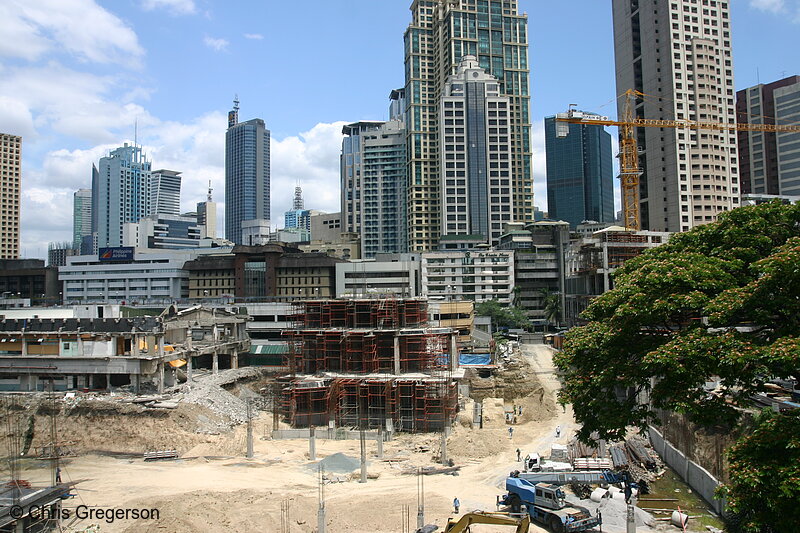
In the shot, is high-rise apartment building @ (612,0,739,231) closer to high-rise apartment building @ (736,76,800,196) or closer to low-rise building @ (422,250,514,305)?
high-rise apartment building @ (736,76,800,196)

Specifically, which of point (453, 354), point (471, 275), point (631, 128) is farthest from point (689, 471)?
point (631, 128)

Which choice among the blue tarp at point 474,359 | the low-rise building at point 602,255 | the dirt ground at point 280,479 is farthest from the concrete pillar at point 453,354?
the low-rise building at point 602,255

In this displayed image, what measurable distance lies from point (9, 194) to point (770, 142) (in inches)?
8346

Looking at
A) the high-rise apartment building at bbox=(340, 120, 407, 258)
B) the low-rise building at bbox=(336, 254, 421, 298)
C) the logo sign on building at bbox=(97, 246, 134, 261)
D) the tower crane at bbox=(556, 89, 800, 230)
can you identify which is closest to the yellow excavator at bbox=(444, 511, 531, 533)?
the low-rise building at bbox=(336, 254, 421, 298)

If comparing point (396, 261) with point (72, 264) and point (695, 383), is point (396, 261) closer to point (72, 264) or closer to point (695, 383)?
point (72, 264)

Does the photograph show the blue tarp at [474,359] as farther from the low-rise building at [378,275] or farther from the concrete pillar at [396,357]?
the low-rise building at [378,275]

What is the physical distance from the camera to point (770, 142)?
455 ft

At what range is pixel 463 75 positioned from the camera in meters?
146

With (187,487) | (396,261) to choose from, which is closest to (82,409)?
(187,487)

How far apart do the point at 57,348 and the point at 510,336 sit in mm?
62631

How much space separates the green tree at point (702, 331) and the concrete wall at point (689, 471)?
9.51 meters

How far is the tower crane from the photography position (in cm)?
10462

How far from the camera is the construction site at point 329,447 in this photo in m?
29.9

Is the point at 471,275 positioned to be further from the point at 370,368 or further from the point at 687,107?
the point at 370,368
